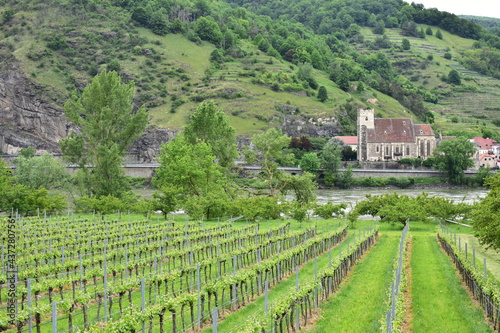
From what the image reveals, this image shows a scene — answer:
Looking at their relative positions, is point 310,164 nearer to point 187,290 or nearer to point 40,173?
point 40,173

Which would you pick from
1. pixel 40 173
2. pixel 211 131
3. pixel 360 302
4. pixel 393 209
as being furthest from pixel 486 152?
pixel 360 302

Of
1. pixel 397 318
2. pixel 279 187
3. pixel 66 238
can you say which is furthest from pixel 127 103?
pixel 397 318

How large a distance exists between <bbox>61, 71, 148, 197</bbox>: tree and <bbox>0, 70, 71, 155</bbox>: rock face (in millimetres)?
103484

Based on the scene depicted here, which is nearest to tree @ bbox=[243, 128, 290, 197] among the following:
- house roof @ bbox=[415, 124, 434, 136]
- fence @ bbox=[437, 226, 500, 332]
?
fence @ bbox=[437, 226, 500, 332]

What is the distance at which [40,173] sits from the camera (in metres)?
78.4

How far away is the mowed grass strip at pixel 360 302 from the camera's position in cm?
1983

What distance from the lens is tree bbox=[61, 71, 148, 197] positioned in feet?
216

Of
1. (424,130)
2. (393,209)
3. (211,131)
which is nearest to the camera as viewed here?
(393,209)

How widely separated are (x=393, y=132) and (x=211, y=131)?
97.9m

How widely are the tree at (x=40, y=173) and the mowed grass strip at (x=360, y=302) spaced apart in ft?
191

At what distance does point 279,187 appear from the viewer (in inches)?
3024

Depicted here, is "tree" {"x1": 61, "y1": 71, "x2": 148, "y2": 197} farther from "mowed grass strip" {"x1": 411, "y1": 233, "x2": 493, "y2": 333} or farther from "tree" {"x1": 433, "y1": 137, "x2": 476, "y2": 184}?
"tree" {"x1": 433, "y1": 137, "x2": 476, "y2": 184}

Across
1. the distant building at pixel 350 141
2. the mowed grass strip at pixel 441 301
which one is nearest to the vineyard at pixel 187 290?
the mowed grass strip at pixel 441 301

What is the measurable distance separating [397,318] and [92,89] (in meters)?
57.2
